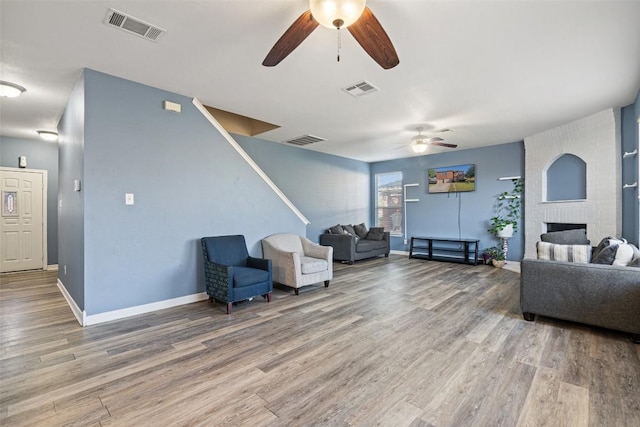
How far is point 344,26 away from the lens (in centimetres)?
191

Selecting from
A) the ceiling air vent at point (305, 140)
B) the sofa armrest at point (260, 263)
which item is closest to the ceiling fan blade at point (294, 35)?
the sofa armrest at point (260, 263)

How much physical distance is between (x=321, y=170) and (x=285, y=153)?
118cm

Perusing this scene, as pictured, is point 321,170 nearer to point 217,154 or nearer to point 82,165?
point 217,154

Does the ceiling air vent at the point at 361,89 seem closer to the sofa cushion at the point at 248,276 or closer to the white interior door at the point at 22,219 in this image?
the sofa cushion at the point at 248,276

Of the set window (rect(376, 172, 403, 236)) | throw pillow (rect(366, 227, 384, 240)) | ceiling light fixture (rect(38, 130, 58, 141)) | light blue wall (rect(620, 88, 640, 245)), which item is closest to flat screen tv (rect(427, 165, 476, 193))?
window (rect(376, 172, 403, 236))

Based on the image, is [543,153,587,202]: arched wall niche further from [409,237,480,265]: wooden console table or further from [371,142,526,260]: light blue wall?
[409,237,480,265]: wooden console table

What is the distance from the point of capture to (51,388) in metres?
2.03

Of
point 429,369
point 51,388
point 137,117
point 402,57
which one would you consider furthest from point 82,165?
point 429,369

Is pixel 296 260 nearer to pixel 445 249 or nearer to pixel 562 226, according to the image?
pixel 445 249

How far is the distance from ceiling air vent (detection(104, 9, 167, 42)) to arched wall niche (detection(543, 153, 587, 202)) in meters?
6.62

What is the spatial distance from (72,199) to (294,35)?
354 cm

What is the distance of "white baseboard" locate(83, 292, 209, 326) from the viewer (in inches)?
124

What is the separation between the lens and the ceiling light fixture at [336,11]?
1769 millimetres

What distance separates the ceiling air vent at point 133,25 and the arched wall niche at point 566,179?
6.62 m
